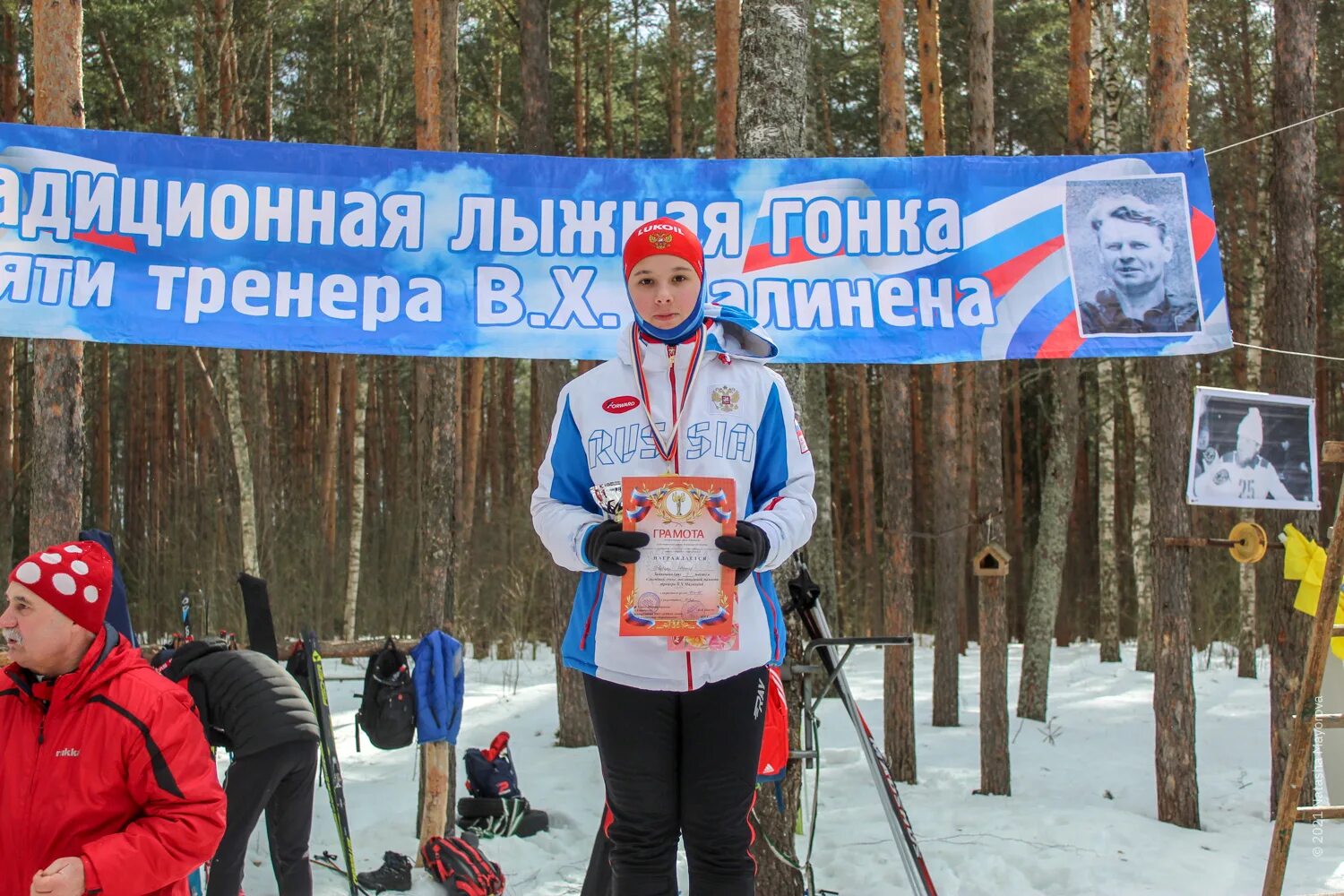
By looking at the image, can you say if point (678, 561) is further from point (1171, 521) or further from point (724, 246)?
point (1171, 521)

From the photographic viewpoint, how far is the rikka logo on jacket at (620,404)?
271 cm

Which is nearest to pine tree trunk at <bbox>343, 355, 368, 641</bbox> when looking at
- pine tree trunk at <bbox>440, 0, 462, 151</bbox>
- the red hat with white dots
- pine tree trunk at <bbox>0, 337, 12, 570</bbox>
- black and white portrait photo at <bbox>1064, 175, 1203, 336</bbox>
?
pine tree trunk at <bbox>0, 337, 12, 570</bbox>

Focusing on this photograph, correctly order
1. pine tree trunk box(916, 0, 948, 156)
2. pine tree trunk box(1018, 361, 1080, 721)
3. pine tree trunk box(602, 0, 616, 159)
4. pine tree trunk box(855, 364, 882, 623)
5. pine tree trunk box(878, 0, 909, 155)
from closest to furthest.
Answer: pine tree trunk box(878, 0, 909, 155)
pine tree trunk box(1018, 361, 1080, 721)
pine tree trunk box(916, 0, 948, 156)
pine tree trunk box(602, 0, 616, 159)
pine tree trunk box(855, 364, 882, 623)

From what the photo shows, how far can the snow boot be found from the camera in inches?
210

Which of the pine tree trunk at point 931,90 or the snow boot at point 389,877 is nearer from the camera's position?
the snow boot at point 389,877

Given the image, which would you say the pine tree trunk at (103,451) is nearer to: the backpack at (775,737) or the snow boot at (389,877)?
the snow boot at (389,877)

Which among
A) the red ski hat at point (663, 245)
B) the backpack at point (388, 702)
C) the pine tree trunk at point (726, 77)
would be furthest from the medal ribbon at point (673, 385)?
the pine tree trunk at point (726, 77)

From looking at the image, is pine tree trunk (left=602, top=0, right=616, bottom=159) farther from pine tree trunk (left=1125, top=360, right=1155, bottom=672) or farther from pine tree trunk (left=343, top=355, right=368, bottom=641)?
pine tree trunk (left=1125, top=360, right=1155, bottom=672)

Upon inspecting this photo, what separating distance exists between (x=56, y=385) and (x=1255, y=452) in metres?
5.51

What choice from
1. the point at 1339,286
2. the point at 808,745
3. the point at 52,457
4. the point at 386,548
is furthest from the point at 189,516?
the point at 1339,286

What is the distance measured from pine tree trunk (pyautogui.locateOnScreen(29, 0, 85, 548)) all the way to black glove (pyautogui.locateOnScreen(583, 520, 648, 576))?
3.62m

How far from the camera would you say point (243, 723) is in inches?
163

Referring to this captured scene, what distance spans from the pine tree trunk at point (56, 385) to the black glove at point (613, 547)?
362 cm

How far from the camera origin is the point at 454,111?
25.5ft
